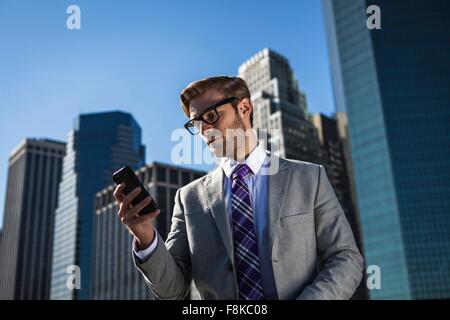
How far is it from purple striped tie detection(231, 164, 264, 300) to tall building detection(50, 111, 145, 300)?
160565mm

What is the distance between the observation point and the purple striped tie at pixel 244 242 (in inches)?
117

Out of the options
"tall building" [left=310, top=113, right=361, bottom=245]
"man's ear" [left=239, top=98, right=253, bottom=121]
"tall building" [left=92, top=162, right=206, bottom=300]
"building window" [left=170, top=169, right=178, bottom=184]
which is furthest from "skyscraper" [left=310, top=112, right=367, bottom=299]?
"man's ear" [left=239, top=98, right=253, bottom=121]

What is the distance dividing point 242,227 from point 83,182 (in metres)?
186

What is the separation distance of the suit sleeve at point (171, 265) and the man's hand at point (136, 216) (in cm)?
9

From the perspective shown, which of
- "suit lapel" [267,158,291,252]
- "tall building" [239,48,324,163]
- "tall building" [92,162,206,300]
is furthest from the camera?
"tall building" [92,162,206,300]

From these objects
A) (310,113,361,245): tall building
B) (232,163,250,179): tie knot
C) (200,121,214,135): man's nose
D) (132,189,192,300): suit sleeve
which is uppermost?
(310,113,361,245): tall building

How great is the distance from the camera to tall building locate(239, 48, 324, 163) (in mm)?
126012

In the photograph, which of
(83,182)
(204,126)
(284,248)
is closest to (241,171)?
(204,126)

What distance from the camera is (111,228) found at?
149m

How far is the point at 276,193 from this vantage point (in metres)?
3.21

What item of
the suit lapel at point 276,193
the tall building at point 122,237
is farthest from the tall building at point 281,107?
A: the suit lapel at point 276,193

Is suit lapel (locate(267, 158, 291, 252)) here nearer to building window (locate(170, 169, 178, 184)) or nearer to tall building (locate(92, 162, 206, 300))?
tall building (locate(92, 162, 206, 300))

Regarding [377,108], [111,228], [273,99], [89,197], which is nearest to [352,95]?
[377,108]

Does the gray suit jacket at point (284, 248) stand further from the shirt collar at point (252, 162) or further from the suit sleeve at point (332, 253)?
the shirt collar at point (252, 162)
